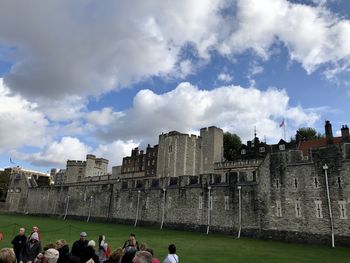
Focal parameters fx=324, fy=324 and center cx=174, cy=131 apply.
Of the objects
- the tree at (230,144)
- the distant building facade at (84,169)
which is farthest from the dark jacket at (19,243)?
the distant building facade at (84,169)

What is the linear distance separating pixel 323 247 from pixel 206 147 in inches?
1453

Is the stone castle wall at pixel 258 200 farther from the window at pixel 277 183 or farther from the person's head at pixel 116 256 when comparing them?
the person's head at pixel 116 256

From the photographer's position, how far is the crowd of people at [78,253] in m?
5.20

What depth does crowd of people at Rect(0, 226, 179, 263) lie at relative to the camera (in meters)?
5.20

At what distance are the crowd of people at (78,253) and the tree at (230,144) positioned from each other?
62.3 m

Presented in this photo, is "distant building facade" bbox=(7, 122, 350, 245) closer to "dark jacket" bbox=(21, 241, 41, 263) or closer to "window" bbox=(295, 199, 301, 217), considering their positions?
"window" bbox=(295, 199, 301, 217)

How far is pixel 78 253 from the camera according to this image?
917cm

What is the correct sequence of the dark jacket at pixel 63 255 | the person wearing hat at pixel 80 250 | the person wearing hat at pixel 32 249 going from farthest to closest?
the person wearing hat at pixel 32 249 → the person wearing hat at pixel 80 250 → the dark jacket at pixel 63 255

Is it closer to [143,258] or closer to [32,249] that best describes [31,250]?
[32,249]

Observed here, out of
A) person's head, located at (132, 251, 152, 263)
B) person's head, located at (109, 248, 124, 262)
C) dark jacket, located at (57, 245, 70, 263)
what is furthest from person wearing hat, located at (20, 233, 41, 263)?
person's head, located at (132, 251, 152, 263)

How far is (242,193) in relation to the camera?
29422mm

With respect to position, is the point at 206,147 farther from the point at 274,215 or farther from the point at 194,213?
the point at 274,215

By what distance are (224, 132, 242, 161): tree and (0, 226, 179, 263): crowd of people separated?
6227 cm

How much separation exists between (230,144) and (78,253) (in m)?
66.2
